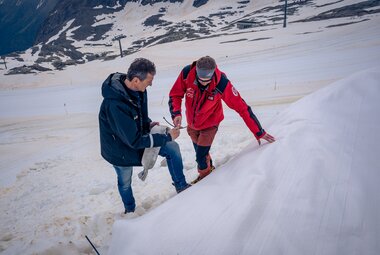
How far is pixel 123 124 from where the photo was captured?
2115mm

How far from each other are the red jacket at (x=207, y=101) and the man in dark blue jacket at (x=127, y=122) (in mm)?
465

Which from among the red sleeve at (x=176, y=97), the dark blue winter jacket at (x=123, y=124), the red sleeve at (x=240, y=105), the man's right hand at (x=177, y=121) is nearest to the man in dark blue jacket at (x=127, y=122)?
the dark blue winter jacket at (x=123, y=124)

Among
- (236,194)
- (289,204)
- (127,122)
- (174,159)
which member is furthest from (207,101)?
(289,204)

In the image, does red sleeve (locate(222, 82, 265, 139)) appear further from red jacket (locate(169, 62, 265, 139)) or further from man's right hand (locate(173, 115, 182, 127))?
man's right hand (locate(173, 115, 182, 127))

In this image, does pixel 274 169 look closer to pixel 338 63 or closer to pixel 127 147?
pixel 127 147

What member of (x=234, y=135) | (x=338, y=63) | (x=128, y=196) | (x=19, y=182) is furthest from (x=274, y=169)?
(x=338, y=63)

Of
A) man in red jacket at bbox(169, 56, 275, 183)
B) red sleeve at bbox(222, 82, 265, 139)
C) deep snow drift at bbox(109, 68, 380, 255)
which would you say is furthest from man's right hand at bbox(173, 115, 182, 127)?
deep snow drift at bbox(109, 68, 380, 255)

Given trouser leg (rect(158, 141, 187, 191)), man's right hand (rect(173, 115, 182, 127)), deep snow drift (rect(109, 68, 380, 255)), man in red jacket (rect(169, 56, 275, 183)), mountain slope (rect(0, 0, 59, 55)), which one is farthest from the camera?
mountain slope (rect(0, 0, 59, 55))

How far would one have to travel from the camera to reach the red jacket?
2.57 m

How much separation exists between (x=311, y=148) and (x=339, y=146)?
0.19 metres

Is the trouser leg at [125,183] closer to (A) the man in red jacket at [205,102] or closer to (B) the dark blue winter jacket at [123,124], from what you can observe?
(B) the dark blue winter jacket at [123,124]

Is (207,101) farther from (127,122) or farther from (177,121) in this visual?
(127,122)

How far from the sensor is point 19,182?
380 cm

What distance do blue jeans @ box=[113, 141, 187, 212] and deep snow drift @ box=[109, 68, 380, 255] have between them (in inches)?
28.4
